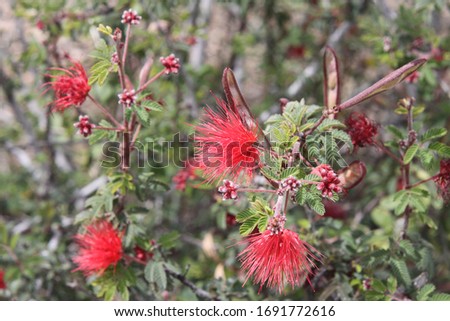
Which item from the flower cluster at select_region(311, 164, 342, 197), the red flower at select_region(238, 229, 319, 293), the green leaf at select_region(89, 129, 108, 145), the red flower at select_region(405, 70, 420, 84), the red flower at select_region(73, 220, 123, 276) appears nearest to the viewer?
the flower cluster at select_region(311, 164, 342, 197)

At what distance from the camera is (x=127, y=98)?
1762 mm

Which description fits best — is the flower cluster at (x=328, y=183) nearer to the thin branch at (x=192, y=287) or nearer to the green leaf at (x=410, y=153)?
the green leaf at (x=410, y=153)

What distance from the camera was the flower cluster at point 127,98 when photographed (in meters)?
1.75

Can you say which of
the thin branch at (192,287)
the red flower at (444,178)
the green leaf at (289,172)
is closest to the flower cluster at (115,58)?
the green leaf at (289,172)

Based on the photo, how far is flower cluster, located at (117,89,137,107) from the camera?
1.75 m

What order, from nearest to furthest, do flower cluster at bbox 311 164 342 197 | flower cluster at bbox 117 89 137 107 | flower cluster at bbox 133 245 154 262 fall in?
flower cluster at bbox 311 164 342 197, flower cluster at bbox 117 89 137 107, flower cluster at bbox 133 245 154 262

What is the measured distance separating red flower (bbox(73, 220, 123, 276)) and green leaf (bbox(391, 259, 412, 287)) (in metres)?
0.97

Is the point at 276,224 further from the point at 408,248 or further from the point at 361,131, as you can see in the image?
the point at 408,248

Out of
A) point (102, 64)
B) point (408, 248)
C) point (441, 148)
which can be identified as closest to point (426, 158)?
point (441, 148)

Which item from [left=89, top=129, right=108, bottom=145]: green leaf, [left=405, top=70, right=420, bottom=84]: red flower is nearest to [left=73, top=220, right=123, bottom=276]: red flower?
[left=89, top=129, right=108, bottom=145]: green leaf

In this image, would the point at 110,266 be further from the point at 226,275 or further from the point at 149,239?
the point at 226,275

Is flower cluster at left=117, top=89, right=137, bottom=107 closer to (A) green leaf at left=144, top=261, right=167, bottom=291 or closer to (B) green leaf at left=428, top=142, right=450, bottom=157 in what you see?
(A) green leaf at left=144, top=261, right=167, bottom=291

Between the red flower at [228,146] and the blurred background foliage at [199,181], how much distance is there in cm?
39

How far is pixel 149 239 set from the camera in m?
2.09
